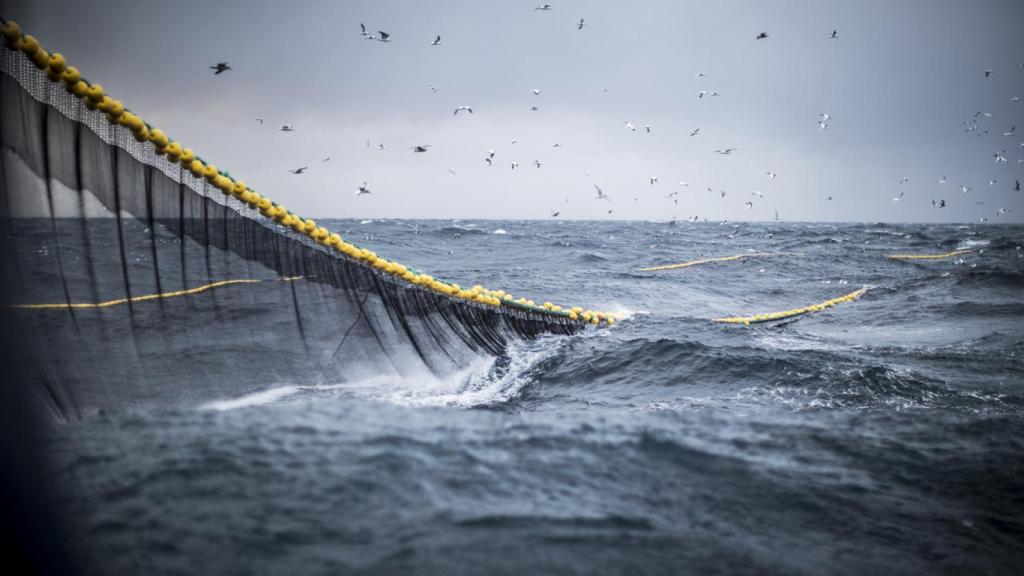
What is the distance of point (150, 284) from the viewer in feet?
16.1

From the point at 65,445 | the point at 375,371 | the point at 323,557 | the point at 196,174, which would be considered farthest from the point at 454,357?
the point at 323,557

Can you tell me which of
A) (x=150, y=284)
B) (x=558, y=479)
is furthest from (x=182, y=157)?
(x=558, y=479)

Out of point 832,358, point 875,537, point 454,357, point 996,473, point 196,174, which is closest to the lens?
point 875,537

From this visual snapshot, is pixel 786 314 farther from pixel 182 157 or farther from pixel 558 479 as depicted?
pixel 182 157

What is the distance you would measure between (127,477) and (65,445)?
2.64 feet

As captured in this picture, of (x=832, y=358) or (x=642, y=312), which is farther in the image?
(x=642, y=312)

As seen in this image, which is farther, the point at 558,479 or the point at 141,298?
the point at 141,298

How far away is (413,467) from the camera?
3.53m

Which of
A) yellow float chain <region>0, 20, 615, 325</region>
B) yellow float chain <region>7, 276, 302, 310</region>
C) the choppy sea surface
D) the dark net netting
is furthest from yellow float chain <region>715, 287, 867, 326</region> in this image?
yellow float chain <region>7, 276, 302, 310</region>

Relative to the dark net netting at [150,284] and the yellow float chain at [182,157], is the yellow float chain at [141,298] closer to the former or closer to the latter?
the dark net netting at [150,284]

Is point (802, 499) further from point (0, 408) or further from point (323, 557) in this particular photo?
point (0, 408)

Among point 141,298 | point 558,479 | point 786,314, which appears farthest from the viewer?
point 786,314

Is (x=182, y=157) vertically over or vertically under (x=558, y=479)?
over

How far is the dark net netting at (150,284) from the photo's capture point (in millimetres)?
3988
